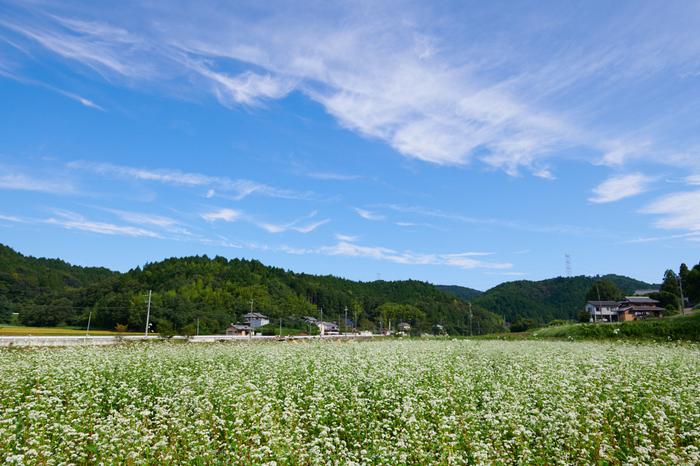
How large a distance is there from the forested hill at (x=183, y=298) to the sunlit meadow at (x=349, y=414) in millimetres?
76466

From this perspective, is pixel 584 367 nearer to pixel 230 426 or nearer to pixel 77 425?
pixel 230 426

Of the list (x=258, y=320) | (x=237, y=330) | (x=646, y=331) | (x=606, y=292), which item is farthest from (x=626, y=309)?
(x=258, y=320)

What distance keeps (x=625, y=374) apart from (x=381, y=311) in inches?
6089

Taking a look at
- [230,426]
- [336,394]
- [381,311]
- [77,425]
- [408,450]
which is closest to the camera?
[408,450]

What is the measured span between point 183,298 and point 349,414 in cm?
9979

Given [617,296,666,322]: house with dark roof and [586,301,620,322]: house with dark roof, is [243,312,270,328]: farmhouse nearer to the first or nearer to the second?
[586,301,620,322]: house with dark roof

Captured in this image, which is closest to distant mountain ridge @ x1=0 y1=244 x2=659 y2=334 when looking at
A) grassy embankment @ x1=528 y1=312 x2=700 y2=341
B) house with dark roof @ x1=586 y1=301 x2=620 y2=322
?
house with dark roof @ x1=586 y1=301 x2=620 y2=322

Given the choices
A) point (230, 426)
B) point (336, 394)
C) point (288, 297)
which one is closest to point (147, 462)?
point (230, 426)

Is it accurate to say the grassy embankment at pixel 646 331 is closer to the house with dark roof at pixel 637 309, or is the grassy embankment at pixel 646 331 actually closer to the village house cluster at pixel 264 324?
the village house cluster at pixel 264 324

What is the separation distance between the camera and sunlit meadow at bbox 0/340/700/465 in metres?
6.34

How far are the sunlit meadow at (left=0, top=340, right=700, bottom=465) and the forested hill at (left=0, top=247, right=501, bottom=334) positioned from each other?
251ft

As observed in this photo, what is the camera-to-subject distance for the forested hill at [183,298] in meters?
93.8

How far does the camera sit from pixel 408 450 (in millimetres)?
6809

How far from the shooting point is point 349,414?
8211mm
